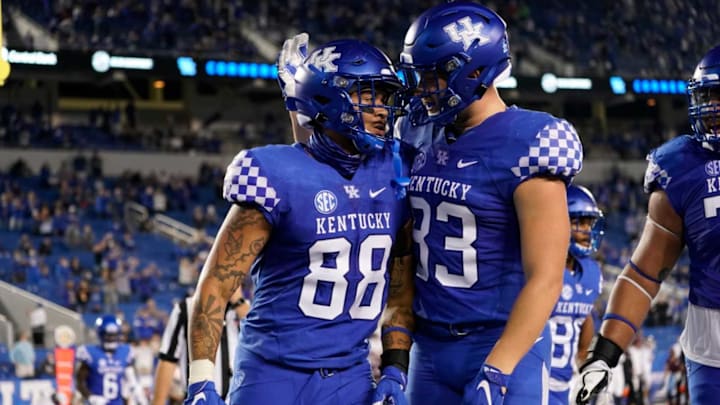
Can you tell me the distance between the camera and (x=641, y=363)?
1505 centimetres

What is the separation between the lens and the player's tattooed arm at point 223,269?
336cm

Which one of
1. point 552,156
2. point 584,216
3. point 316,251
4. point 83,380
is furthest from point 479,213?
point 83,380

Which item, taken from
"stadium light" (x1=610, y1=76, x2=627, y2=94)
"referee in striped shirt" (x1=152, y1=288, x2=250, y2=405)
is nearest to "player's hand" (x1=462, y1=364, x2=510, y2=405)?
"referee in striped shirt" (x1=152, y1=288, x2=250, y2=405)

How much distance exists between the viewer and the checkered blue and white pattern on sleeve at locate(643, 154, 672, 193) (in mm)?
4008

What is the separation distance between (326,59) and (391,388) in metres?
A: 1.06

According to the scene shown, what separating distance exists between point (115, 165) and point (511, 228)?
21.0 m

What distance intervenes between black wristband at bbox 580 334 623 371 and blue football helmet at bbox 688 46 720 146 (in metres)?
0.81

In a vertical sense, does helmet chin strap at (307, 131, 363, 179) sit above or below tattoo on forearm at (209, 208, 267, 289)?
above

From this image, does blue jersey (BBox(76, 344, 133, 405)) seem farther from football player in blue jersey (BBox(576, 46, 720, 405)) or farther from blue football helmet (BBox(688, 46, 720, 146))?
blue football helmet (BBox(688, 46, 720, 146))

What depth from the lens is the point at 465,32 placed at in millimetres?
3402

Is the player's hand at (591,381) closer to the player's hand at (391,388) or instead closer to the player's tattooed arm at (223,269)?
the player's hand at (391,388)

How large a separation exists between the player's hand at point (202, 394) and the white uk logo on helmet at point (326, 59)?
1047mm

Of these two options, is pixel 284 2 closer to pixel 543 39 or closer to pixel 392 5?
pixel 392 5

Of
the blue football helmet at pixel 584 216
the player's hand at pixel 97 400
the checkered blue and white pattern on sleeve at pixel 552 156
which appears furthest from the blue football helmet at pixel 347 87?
the player's hand at pixel 97 400
